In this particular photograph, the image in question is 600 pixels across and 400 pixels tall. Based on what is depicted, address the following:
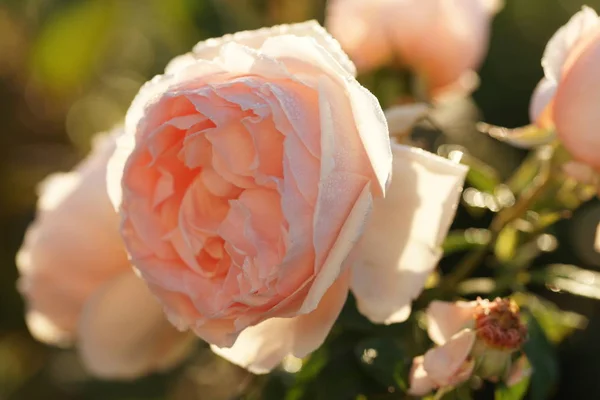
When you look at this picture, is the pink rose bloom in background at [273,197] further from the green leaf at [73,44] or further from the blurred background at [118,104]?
the green leaf at [73,44]

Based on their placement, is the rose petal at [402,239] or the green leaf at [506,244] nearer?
the rose petal at [402,239]

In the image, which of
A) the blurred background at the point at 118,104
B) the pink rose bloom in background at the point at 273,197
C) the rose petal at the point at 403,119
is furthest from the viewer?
the blurred background at the point at 118,104

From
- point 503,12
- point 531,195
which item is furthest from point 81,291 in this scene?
point 503,12

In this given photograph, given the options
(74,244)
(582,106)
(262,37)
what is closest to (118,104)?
(74,244)

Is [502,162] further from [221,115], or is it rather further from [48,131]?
[48,131]

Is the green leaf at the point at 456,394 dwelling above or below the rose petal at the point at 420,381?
below

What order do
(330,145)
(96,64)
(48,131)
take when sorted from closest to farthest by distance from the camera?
(330,145) < (96,64) < (48,131)

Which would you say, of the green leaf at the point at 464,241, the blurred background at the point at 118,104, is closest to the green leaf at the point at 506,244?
the green leaf at the point at 464,241
